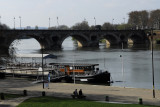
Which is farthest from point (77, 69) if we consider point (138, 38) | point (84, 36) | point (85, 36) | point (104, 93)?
point (138, 38)

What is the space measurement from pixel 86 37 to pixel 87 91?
129473 mm

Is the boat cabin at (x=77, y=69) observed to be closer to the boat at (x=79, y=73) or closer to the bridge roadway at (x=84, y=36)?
the boat at (x=79, y=73)

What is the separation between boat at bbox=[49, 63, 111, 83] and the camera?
56.3 metres

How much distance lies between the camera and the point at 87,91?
3919 centimetres

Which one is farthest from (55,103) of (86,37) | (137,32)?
(137,32)

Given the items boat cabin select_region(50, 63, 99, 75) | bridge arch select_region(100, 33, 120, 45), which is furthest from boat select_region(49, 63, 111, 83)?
bridge arch select_region(100, 33, 120, 45)

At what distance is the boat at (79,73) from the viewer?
185 feet

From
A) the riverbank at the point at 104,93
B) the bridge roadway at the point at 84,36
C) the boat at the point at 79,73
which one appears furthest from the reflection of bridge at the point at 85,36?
the riverbank at the point at 104,93

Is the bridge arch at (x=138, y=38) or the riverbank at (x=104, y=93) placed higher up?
the bridge arch at (x=138, y=38)

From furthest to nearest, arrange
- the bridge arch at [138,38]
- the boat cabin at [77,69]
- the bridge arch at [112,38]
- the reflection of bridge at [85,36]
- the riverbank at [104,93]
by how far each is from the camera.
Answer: the bridge arch at [138,38] → the bridge arch at [112,38] → the reflection of bridge at [85,36] → the boat cabin at [77,69] → the riverbank at [104,93]

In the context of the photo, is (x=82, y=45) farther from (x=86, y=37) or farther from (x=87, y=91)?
(x=87, y=91)

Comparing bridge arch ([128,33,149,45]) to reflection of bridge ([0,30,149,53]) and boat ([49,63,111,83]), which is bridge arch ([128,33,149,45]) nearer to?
reflection of bridge ([0,30,149,53])

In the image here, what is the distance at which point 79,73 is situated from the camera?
59562 mm

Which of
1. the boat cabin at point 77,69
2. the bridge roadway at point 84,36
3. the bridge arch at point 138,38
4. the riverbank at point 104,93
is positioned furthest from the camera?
the bridge arch at point 138,38
